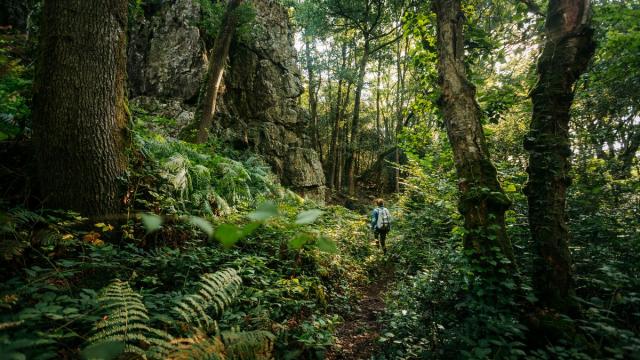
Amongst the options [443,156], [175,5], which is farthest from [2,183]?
[175,5]

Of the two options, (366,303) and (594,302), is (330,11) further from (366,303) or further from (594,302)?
(594,302)

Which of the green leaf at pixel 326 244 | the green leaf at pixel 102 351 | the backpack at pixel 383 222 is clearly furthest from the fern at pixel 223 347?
the backpack at pixel 383 222

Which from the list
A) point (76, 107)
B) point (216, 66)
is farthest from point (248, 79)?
point (76, 107)

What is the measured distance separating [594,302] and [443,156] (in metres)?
3.12

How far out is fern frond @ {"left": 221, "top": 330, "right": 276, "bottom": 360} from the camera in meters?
2.40

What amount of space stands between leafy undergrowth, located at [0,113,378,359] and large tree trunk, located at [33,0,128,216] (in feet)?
1.01

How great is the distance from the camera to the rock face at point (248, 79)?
13.0 metres

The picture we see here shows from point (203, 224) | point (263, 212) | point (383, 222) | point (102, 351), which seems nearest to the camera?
point (263, 212)

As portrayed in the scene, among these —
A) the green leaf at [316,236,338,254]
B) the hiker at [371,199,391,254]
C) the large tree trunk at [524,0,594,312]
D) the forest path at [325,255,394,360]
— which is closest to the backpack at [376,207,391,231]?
the hiker at [371,199,391,254]

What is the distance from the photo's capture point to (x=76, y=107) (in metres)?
3.64

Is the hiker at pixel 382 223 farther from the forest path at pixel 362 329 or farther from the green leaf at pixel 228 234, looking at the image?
the green leaf at pixel 228 234

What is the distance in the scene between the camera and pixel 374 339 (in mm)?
4023

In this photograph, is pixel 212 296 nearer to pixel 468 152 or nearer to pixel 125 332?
pixel 125 332

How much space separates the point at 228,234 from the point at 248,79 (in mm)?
15896
